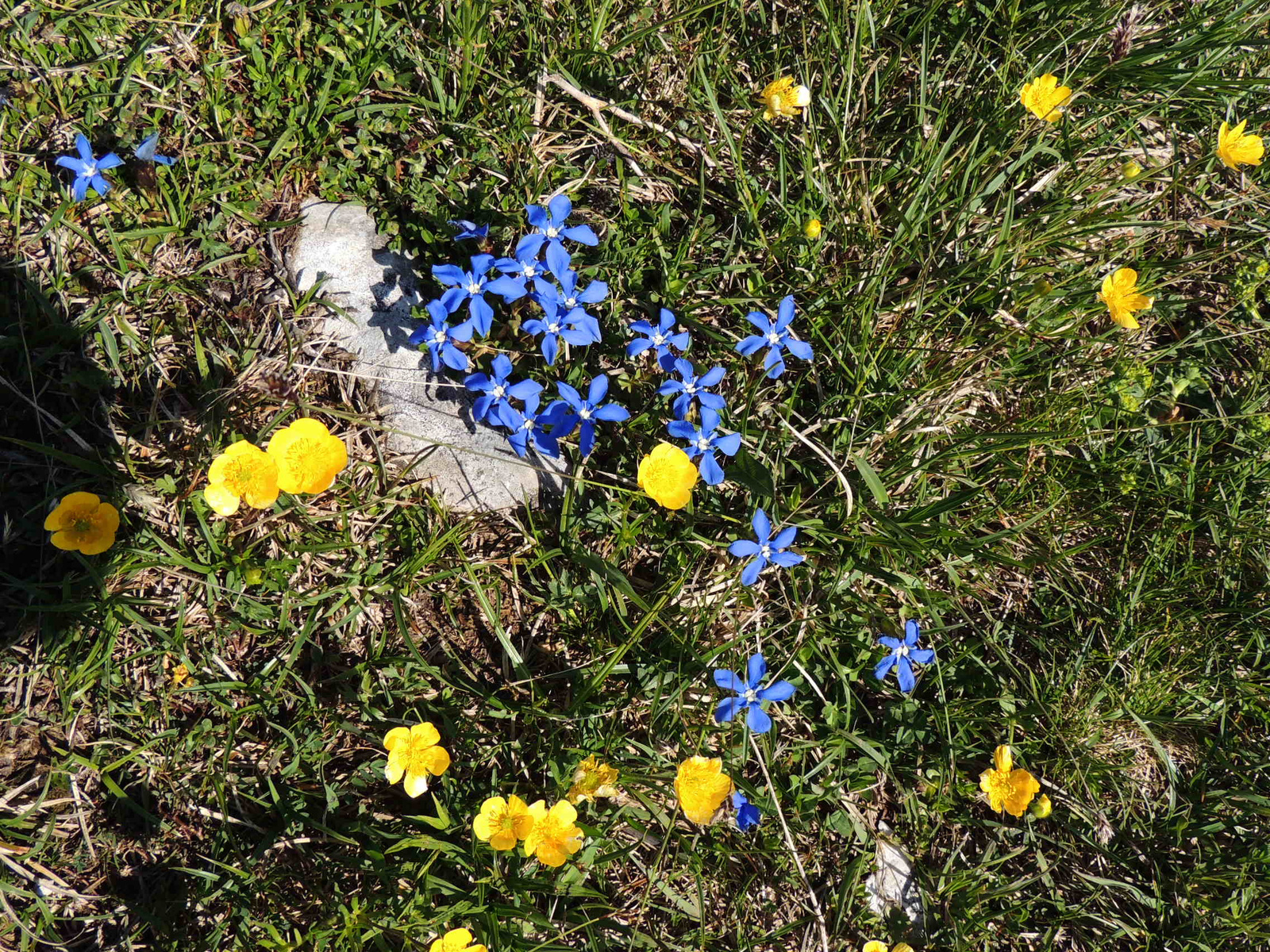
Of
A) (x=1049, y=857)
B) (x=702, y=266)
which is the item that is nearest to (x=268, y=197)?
(x=702, y=266)

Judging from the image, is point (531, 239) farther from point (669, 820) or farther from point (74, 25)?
point (669, 820)

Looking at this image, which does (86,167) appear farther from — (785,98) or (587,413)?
(785,98)

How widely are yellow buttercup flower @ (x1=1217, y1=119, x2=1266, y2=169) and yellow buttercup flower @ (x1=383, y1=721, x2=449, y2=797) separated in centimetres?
354

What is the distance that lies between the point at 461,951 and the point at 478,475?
5.04 feet

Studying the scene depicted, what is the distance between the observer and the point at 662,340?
303 centimetres

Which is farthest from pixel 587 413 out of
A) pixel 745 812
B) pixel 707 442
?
pixel 745 812

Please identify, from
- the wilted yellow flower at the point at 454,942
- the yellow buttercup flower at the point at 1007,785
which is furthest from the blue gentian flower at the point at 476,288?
the yellow buttercup flower at the point at 1007,785

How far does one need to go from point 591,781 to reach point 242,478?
1467 mm

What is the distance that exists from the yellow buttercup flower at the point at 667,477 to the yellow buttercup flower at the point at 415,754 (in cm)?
104

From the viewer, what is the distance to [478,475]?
10.2 ft

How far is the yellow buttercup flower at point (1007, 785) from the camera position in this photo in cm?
303

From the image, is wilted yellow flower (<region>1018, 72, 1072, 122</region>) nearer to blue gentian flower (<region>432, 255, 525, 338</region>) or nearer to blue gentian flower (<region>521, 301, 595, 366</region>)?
blue gentian flower (<region>521, 301, 595, 366</region>)

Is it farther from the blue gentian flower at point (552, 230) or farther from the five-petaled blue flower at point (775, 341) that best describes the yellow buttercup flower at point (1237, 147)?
the blue gentian flower at point (552, 230)

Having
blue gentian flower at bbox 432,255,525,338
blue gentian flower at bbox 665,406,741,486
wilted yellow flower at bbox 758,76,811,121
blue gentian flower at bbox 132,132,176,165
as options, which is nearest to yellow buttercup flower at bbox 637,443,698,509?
blue gentian flower at bbox 665,406,741,486
